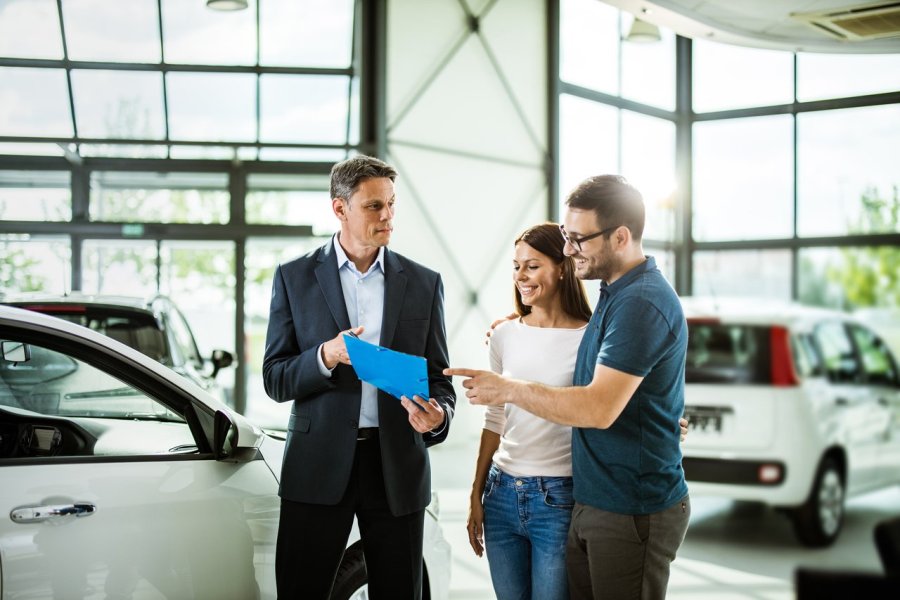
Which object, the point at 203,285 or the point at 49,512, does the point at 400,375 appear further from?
the point at 203,285

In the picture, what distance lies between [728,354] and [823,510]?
3.66 ft

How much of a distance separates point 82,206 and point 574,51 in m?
6.21

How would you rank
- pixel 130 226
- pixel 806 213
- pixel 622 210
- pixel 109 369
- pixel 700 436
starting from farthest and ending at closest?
pixel 806 213, pixel 130 226, pixel 700 436, pixel 109 369, pixel 622 210

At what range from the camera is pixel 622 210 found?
2256mm

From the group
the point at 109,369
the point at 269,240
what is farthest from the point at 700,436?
the point at 269,240

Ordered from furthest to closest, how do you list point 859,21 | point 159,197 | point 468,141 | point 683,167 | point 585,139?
point 683,167 < point 585,139 < point 468,141 < point 159,197 < point 859,21

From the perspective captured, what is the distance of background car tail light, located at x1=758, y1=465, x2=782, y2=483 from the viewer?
5.45 meters

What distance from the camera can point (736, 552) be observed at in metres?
5.66

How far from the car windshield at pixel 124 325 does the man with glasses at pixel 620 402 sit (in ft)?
11.7

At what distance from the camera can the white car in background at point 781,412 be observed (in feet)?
17.9

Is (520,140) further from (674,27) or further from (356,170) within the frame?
(356,170)

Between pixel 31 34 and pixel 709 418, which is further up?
pixel 31 34

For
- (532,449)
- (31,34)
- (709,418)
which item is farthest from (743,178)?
(532,449)

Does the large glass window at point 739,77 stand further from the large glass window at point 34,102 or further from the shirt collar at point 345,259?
the shirt collar at point 345,259
